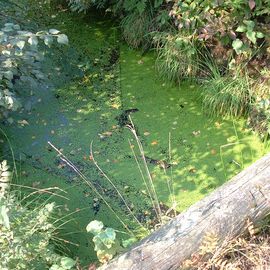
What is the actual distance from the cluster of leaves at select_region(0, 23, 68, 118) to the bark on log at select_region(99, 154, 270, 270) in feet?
3.49

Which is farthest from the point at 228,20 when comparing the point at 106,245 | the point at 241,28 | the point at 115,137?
the point at 106,245

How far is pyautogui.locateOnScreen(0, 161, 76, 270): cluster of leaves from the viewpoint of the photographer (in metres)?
2.16

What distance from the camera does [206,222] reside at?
233 cm

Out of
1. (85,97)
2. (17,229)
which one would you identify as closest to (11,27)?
(17,229)

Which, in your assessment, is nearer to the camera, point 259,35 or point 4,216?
point 4,216

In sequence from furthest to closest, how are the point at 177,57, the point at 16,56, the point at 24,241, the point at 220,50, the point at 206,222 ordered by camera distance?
the point at 177,57 < the point at 220,50 < the point at 16,56 < the point at 206,222 < the point at 24,241

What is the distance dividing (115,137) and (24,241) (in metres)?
1.46

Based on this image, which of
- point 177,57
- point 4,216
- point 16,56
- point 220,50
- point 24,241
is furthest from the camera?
point 177,57

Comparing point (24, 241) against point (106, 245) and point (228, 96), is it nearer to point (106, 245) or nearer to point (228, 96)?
point (106, 245)

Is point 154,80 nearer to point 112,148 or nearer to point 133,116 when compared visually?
point 133,116

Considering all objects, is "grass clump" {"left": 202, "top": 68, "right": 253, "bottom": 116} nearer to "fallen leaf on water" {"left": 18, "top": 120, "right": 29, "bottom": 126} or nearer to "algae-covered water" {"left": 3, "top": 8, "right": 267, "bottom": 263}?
"algae-covered water" {"left": 3, "top": 8, "right": 267, "bottom": 263}

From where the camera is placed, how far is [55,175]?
10.8 ft

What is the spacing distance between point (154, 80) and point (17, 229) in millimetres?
2136

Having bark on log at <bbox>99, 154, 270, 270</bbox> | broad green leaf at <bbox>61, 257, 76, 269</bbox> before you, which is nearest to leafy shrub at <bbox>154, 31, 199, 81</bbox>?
bark on log at <bbox>99, 154, 270, 270</bbox>
